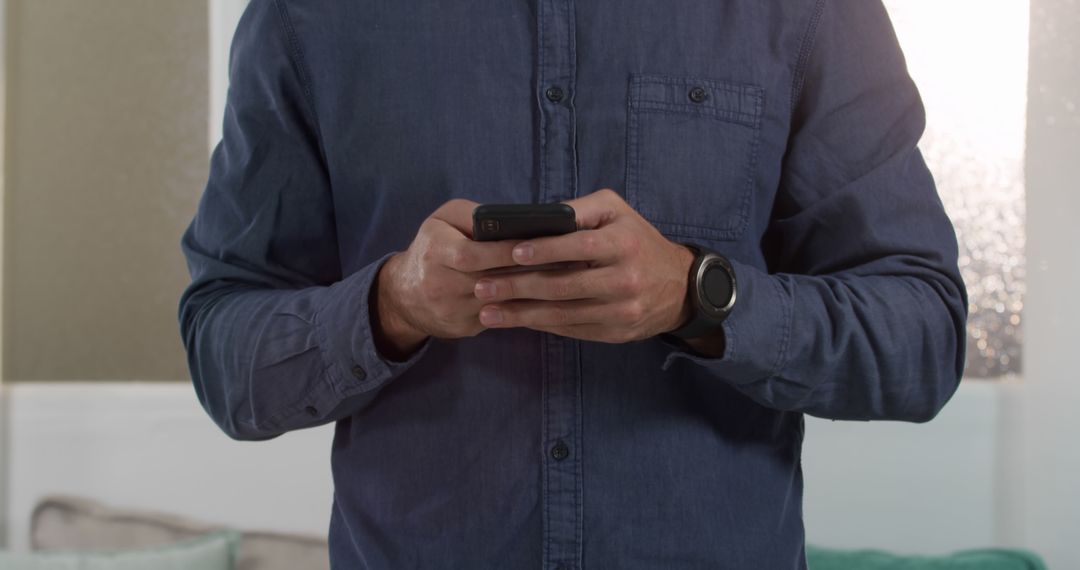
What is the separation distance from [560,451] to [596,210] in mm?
217

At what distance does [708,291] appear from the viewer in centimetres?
66

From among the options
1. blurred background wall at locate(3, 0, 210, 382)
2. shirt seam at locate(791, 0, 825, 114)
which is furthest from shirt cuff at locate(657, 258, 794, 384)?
blurred background wall at locate(3, 0, 210, 382)

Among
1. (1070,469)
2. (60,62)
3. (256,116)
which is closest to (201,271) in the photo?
(256,116)

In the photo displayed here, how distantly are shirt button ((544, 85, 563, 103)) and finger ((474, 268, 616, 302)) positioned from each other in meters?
0.24

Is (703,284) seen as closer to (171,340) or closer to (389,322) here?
(389,322)

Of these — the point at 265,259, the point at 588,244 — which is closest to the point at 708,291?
the point at 588,244

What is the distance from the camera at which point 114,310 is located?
2162 mm

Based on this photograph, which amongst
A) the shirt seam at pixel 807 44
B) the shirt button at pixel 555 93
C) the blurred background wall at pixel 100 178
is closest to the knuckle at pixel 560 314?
the shirt button at pixel 555 93

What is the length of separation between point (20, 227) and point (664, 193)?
6.09ft

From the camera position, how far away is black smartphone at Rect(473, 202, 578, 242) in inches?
23.0

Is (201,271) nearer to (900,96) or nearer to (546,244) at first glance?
(546,244)

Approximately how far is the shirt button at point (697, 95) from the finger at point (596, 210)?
0.70 ft

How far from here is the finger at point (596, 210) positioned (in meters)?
0.62

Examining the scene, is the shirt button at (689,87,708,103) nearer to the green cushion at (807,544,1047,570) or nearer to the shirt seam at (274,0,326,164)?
the shirt seam at (274,0,326,164)
